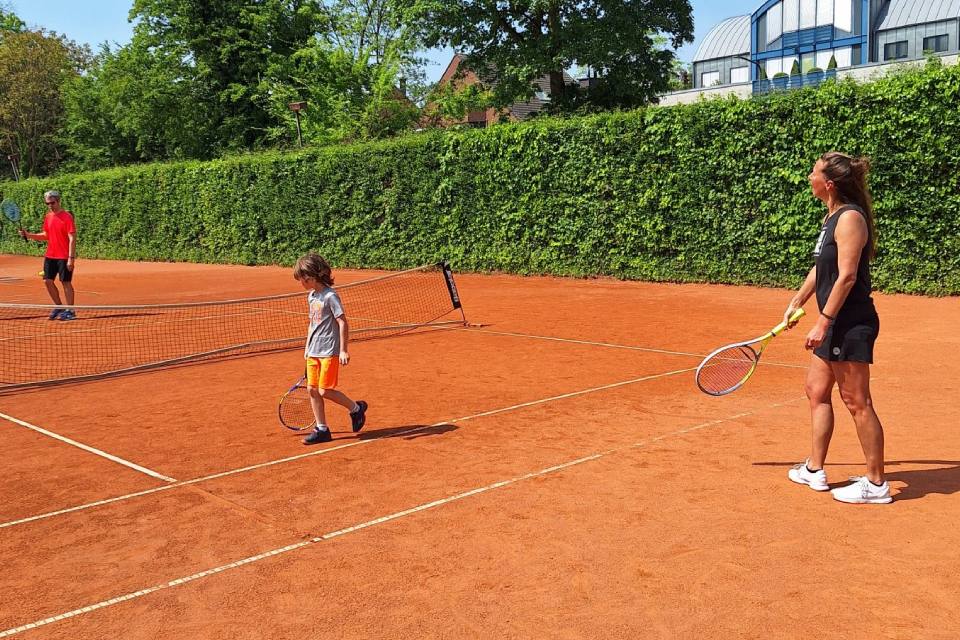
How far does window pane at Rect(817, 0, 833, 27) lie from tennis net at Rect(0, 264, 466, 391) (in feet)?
75.0

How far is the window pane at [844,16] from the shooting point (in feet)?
104

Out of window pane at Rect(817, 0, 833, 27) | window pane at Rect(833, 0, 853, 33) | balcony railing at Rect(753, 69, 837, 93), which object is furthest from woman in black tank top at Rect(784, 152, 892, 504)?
window pane at Rect(817, 0, 833, 27)

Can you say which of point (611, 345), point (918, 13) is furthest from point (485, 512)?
point (918, 13)

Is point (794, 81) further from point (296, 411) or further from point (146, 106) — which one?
point (146, 106)

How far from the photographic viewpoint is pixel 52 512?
15.9 ft

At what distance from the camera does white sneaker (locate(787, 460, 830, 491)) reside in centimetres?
469

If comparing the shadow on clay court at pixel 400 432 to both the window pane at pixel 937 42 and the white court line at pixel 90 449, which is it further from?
the window pane at pixel 937 42

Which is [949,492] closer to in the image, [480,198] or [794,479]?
[794,479]

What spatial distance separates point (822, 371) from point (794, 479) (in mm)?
652

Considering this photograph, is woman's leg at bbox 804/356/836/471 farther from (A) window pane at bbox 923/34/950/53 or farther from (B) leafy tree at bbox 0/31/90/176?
(B) leafy tree at bbox 0/31/90/176

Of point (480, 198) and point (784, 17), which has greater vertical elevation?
point (784, 17)

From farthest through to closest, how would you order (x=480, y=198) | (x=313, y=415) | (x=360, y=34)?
(x=360, y=34) → (x=480, y=198) → (x=313, y=415)

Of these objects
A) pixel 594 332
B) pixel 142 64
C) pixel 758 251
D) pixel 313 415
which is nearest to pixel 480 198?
pixel 758 251

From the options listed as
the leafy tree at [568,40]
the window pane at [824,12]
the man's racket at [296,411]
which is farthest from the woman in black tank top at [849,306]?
the window pane at [824,12]
